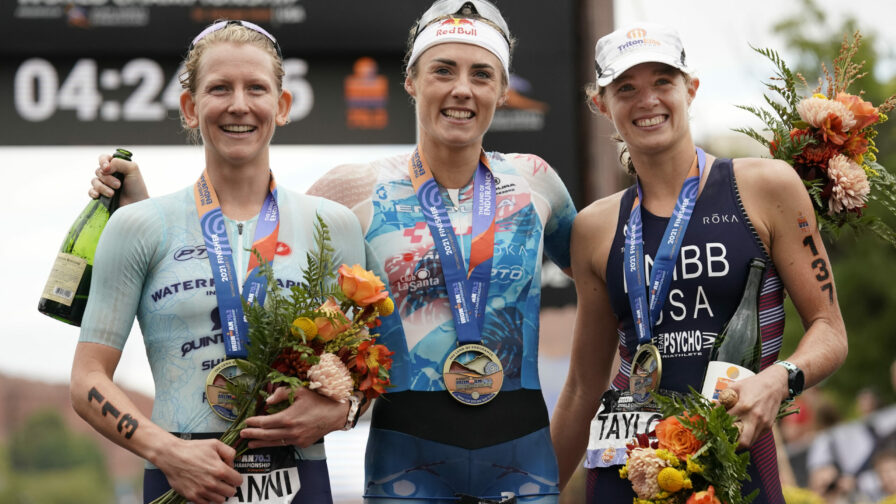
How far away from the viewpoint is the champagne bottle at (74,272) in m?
3.43

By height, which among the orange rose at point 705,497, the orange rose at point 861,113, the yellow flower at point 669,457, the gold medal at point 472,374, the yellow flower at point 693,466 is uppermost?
the orange rose at point 861,113

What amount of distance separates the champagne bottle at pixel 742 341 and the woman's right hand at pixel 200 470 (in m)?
1.41

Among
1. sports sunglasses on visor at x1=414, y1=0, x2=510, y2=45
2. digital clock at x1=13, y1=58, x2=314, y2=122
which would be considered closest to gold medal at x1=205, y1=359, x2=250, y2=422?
sports sunglasses on visor at x1=414, y1=0, x2=510, y2=45

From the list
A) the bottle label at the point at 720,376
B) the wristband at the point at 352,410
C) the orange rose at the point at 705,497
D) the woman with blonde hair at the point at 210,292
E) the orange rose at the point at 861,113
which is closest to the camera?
the orange rose at the point at 705,497

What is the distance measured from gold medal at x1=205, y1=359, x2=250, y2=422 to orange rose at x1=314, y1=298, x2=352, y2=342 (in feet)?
0.96

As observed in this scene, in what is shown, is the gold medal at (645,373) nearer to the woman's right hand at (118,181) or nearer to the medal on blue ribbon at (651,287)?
the medal on blue ribbon at (651,287)

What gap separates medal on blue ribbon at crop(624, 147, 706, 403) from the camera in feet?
11.5

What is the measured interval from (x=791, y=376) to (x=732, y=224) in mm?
527

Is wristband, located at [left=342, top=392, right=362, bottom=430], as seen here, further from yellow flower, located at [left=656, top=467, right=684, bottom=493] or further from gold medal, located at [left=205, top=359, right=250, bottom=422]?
yellow flower, located at [left=656, top=467, right=684, bottom=493]

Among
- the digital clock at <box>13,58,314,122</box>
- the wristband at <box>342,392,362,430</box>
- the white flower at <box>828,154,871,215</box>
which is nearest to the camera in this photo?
the wristband at <box>342,392,362,430</box>

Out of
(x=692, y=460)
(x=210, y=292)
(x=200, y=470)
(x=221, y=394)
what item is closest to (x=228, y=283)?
(x=210, y=292)

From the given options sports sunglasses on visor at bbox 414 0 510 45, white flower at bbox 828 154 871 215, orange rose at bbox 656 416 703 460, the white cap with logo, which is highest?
sports sunglasses on visor at bbox 414 0 510 45

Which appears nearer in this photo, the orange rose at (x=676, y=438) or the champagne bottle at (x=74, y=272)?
the orange rose at (x=676, y=438)

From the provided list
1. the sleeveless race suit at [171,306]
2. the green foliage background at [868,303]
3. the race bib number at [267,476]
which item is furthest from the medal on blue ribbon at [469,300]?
the green foliage background at [868,303]
